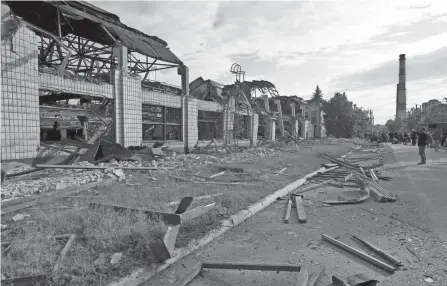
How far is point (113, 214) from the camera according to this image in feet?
15.6

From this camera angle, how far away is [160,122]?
15.4 m

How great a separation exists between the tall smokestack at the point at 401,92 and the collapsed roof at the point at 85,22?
89.5m

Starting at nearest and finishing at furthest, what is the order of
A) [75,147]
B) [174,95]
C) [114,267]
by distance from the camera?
[114,267] → [75,147] → [174,95]

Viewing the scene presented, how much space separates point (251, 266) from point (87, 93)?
9.59 metres

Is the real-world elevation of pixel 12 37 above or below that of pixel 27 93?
above

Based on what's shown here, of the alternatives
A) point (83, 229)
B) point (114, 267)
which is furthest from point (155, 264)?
point (83, 229)

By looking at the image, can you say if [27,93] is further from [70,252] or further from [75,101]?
[70,252]

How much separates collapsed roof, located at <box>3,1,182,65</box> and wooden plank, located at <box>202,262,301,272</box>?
11.4 metres

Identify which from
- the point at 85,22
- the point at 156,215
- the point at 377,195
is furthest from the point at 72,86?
the point at 377,195

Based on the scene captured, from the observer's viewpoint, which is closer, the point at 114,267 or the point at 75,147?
the point at 114,267

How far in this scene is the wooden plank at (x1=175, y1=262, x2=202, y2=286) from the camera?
3184mm

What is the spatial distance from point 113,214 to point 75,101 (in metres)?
11.6

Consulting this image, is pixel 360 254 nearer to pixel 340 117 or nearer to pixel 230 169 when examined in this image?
pixel 230 169

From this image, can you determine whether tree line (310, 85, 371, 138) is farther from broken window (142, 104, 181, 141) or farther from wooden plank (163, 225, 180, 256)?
wooden plank (163, 225, 180, 256)
